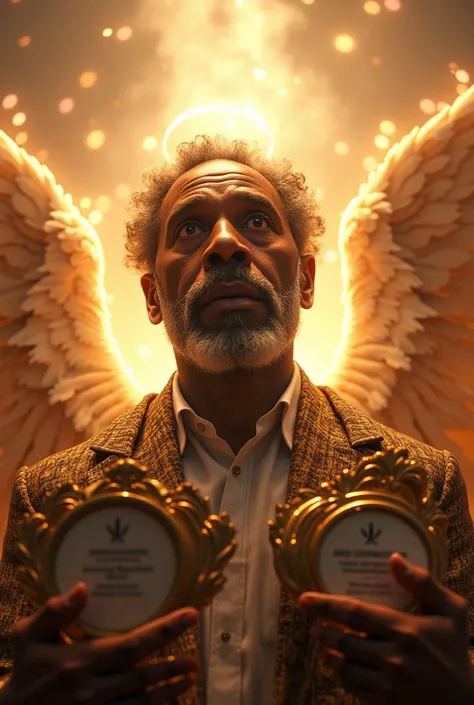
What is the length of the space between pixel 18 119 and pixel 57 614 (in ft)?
4.41

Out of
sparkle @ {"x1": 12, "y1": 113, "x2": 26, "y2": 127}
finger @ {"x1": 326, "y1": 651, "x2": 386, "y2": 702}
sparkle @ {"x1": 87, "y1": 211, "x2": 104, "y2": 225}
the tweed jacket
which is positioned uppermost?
sparkle @ {"x1": 12, "y1": 113, "x2": 26, "y2": 127}

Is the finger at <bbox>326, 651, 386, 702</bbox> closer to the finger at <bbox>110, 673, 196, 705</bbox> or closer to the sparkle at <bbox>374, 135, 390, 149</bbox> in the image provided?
the finger at <bbox>110, 673, 196, 705</bbox>

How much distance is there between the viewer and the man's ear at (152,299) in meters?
1.30

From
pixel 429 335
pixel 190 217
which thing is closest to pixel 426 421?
pixel 429 335

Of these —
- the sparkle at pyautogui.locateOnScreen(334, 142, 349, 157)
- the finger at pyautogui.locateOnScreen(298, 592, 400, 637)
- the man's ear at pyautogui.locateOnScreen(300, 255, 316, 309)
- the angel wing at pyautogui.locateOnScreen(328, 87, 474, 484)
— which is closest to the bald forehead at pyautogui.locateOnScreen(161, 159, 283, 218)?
the man's ear at pyautogui.locateOnScreen(300, 255, 316, 309)

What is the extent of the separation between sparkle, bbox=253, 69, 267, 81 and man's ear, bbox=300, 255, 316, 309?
608mm

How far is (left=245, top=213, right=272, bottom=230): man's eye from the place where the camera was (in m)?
1.17

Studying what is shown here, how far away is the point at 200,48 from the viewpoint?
1679 mm

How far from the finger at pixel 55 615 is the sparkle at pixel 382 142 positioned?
130 centimetres

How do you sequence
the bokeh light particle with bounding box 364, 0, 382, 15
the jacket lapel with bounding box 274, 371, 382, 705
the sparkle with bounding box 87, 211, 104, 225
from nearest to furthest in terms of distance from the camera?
the jacket lapel with bounding box 274, 371, 382, 705, the sparkle with bounding box 87, 211, 104, 225, the bokeh light particle with bounding box 364, 0, 382, 15

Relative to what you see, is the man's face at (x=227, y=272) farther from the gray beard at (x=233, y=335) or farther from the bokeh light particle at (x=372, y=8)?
the bokeh light particle at (x=372, y=8)

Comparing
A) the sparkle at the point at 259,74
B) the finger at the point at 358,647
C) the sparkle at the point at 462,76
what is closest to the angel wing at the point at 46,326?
the sparkle at the point at 259,74

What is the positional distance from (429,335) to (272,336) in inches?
21.2

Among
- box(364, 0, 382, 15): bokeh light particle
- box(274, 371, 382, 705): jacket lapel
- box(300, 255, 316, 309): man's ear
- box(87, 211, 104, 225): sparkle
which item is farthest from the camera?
box(364, 0, 382, 15): bokeh light particle
